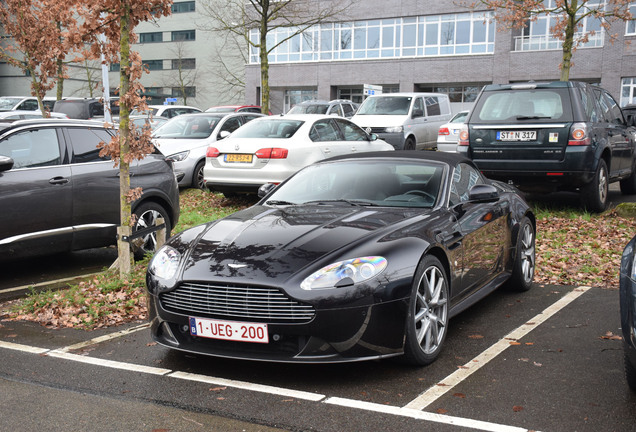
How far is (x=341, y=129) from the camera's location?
13.4m

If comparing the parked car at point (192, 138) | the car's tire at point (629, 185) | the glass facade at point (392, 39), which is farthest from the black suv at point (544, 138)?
the glass facade at point (392, 39)

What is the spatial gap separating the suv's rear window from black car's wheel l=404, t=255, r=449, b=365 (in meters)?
6.10

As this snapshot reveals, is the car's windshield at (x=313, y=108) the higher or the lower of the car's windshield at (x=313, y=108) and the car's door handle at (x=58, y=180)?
the higher

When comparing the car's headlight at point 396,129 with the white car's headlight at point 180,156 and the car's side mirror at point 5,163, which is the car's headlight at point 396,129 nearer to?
the white car's headlight at point 180,156

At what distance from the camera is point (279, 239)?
15.9 feet

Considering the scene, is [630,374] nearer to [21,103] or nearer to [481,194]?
[481,194]

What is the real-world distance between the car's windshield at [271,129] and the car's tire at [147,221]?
3.99 metres

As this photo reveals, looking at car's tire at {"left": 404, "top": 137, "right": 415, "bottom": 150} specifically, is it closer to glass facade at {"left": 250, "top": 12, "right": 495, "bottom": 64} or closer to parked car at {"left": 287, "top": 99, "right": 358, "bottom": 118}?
parked car at {"left": 287, "top": 99, "right": 358, "bottom": 118}

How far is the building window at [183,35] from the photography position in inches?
2783

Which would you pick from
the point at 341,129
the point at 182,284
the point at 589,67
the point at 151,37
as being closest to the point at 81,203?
the point at 182,284

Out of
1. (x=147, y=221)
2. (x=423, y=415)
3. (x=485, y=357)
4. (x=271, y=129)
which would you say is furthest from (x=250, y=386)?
(x=271, y=129)

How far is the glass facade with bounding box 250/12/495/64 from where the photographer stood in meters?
45.4

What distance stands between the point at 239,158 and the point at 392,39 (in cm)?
3871

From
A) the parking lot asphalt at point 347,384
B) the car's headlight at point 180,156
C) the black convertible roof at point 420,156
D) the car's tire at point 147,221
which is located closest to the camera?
the parking lot asphalt at point 347,384
